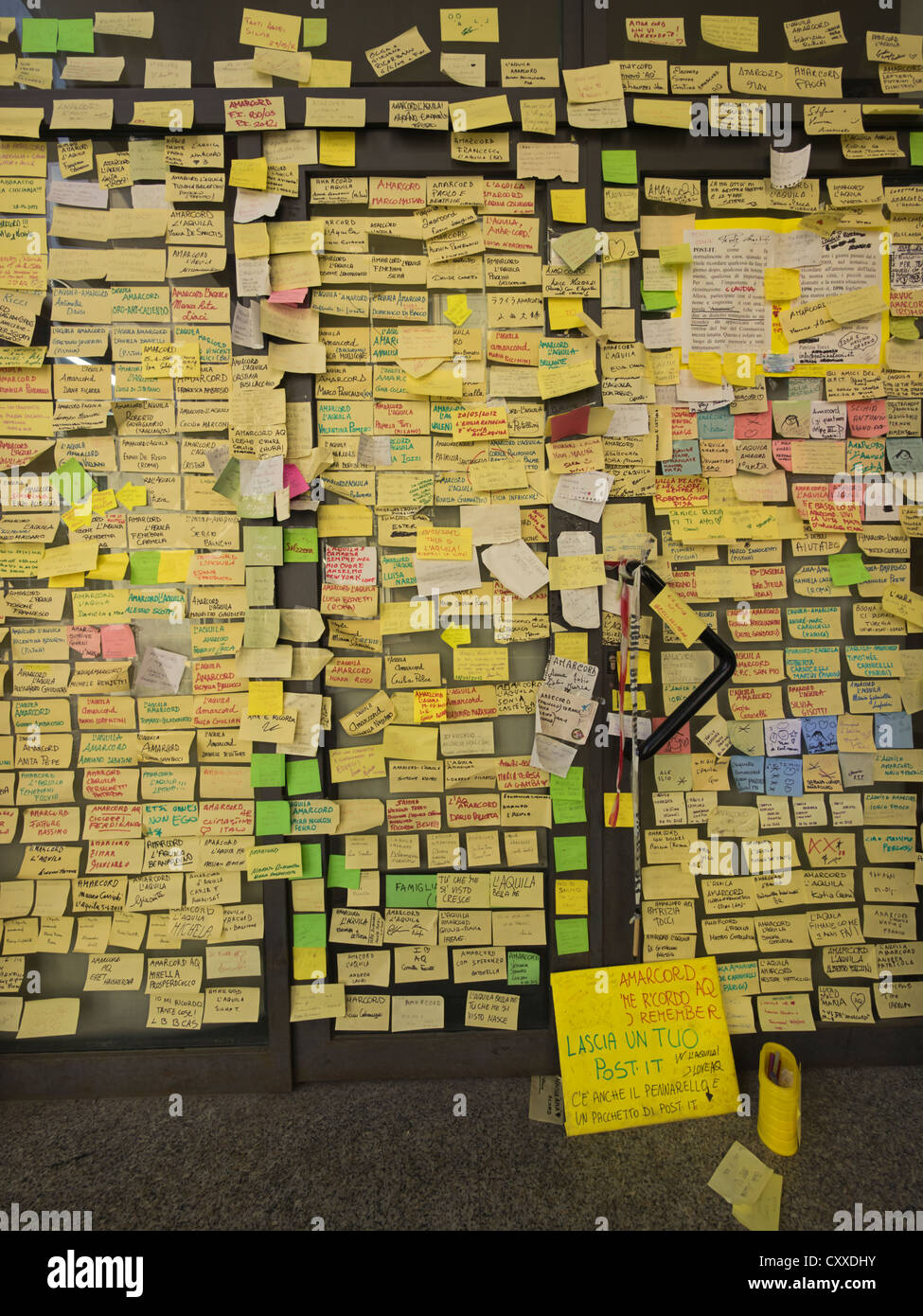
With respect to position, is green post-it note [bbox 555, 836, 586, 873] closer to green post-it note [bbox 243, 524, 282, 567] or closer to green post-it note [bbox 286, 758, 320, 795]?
green post-it note [bbox 286, 758, 320, 795]

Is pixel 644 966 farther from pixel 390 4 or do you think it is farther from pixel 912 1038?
pixel 390 4

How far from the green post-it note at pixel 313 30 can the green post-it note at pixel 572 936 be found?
2.39 metres

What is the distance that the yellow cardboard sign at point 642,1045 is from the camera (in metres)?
1.69

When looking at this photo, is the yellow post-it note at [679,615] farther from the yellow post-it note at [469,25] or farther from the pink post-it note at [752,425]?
the yellow post-it note at [469,25]

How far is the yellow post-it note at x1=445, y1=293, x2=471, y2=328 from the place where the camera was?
1.74 meters

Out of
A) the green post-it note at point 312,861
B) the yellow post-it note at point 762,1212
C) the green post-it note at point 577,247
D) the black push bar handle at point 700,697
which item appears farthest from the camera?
the green post-it note at point 312,861

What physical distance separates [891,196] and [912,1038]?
2351 millimetres

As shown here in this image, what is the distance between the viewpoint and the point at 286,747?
1.78m

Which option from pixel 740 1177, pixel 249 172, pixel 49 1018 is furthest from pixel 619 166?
pixel 49 1018

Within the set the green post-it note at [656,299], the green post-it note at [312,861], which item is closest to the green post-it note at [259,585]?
the green post-it note at [312,861]

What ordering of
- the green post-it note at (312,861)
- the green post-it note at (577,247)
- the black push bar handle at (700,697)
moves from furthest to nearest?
1. the green post-it note at (312,861)
2. the green post-it note at (577,247)
3. the black push bar handle at (700,697)

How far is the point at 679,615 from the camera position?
1.71 m

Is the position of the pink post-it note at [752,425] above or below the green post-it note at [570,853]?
above

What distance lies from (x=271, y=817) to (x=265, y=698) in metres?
0.33
